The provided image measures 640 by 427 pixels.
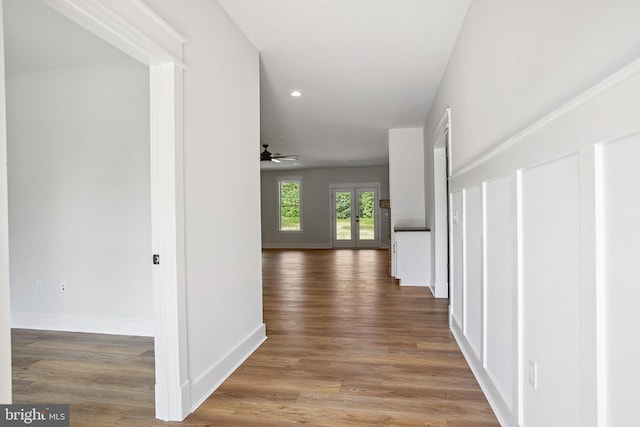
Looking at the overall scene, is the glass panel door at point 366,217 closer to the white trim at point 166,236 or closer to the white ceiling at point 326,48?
the white ceiling at point 326,48

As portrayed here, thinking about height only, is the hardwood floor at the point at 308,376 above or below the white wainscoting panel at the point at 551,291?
below

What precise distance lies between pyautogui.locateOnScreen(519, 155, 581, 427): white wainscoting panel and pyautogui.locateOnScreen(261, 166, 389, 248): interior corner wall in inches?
374

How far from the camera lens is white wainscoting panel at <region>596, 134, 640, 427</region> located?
0.88 metres

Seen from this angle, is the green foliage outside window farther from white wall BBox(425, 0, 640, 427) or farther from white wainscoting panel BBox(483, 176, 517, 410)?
white wainscoting panel BBox(483, 176, 517, 410)

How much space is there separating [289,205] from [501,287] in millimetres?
9905

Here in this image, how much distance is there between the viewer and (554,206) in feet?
4.21

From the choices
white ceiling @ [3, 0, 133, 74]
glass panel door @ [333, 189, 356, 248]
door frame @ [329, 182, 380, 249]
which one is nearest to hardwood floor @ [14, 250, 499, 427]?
white ceiling @ [3, 0, 133, 74]

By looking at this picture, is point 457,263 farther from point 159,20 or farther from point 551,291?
point 159,20

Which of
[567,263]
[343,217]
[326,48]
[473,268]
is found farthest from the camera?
[343,217]

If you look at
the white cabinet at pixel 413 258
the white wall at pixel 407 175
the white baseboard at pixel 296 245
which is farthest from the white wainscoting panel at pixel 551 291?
the white baseboard at pixel 296 245

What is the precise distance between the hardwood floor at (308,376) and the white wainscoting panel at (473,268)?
0.25 meters

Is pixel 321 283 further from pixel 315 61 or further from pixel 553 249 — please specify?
pixel 553 249

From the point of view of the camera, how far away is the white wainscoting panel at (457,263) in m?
2.86

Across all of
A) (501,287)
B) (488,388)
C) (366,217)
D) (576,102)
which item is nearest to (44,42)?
(576,102)
